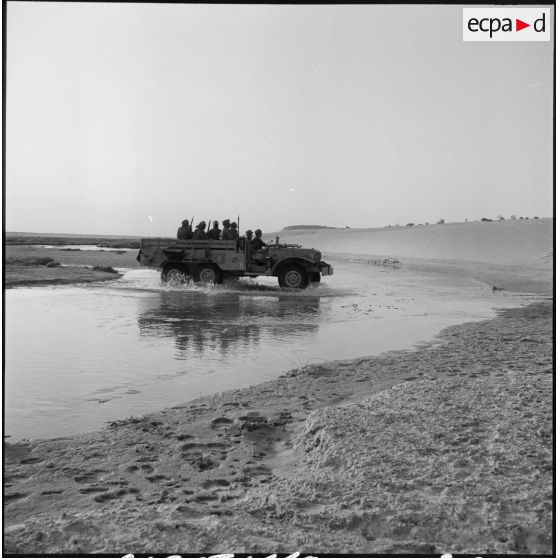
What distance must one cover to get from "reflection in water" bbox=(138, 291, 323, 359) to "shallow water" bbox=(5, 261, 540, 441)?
2 cm

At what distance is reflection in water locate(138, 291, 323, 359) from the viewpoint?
7.09 meters

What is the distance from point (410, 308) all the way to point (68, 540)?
30.1ft

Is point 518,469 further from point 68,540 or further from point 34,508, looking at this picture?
point 34,508

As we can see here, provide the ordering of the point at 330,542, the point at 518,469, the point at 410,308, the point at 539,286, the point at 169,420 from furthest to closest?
the point at 539,286
the point at 410,308
the point at 169,420
the point at 518,469
the point at 330,542

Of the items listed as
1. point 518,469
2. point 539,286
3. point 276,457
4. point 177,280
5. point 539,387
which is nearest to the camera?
point 518,469

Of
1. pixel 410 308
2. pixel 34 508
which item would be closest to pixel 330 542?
pixel 34 508

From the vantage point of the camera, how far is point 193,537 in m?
2.48

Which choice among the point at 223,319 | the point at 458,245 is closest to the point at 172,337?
the point at 223,319

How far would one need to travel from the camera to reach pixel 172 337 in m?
7.39

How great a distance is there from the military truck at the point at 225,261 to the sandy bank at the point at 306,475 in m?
9.36

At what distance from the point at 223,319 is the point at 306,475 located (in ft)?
20.1

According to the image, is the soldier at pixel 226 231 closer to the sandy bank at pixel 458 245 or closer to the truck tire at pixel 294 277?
the truck tire at pixel 294 277

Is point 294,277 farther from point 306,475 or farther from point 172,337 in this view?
point 306,475

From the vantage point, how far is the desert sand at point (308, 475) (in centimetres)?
251
